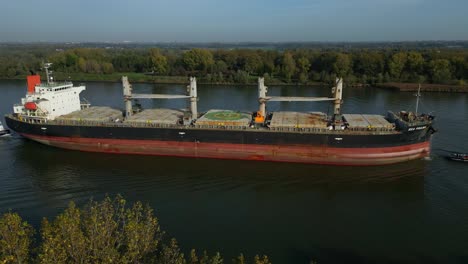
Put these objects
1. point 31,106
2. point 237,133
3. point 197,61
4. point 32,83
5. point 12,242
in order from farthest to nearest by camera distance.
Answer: point 197,61, point 32,83, point 31,106, point 237,133, point 12,242

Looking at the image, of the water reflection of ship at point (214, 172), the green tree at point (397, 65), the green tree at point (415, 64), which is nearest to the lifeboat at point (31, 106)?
the water reflection of ship at point (214, 172)

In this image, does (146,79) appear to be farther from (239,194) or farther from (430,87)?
(239,194)

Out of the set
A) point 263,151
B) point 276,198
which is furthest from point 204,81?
point 276,198

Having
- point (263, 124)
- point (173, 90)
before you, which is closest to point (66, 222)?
point (263, 124)

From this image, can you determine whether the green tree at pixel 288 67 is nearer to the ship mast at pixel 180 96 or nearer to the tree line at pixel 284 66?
the tree line at pixel 284 66

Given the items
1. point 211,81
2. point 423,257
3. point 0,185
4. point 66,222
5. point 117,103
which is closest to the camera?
point 66,222

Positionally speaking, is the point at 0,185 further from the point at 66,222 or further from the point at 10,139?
the point at 66,222

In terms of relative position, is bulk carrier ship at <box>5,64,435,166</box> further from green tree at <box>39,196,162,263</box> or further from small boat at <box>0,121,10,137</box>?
green tree at <box>39,196,162,263</box>
